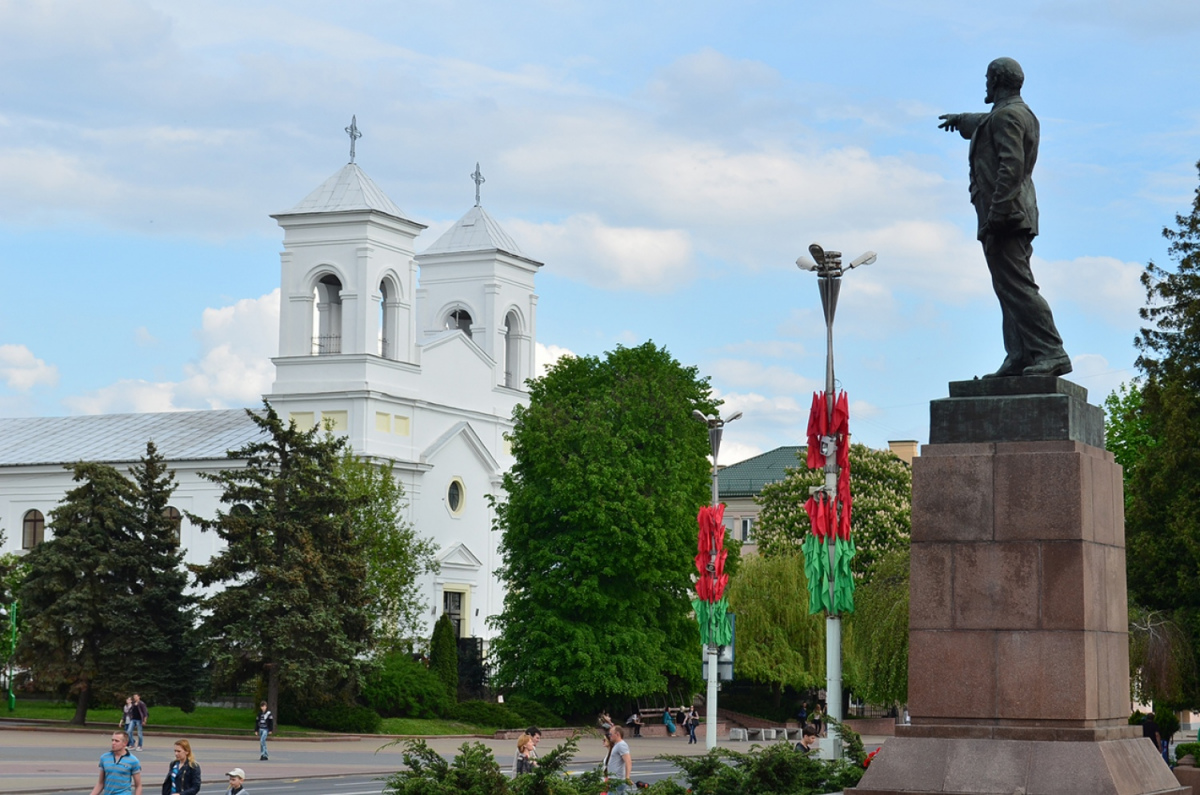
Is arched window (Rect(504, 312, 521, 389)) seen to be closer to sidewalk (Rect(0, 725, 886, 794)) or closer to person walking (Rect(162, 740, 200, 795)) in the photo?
sidewalk (Rect(0, 725, 886, 794))

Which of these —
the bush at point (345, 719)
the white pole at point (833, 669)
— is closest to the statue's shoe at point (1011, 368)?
the white pole at point (833, 669)

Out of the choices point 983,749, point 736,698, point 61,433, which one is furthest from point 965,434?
point 61,433

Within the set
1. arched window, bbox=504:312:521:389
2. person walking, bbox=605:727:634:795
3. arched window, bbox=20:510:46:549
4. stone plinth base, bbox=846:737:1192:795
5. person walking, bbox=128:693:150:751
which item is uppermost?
arched window, bbox=504:312:521:389

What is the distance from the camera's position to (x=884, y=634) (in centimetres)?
4125

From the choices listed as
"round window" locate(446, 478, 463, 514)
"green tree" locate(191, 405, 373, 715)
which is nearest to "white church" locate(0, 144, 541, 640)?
"round window" locate(446, 478, 463, 514)

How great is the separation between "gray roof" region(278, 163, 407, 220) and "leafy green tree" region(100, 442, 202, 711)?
24.4m

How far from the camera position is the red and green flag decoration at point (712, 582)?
39250 mm

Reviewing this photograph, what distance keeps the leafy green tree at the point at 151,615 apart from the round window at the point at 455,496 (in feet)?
82.1

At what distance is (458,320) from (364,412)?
1689 cm

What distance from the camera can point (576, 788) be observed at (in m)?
15.7

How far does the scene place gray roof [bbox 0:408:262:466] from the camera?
258 ft

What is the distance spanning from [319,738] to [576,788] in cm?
3429

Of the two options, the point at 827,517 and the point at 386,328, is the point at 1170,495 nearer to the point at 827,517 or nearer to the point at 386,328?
the point at 827,517

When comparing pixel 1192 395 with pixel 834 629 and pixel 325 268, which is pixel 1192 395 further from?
pixel 325 268
